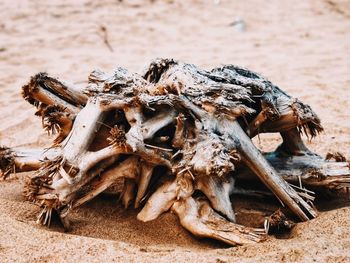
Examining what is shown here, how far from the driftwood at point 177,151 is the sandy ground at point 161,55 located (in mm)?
138

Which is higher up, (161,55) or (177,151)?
(177,151)

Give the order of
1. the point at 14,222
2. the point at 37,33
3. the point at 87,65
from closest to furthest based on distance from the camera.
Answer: the point at 14,222 → the point at 87,65 → the point at 37,33

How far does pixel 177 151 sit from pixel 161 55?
16.6 ft

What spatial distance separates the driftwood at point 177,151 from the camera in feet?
9.00

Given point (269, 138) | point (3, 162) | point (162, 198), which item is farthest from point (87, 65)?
point (162, 198)

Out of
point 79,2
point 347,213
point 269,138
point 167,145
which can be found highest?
point 167,145

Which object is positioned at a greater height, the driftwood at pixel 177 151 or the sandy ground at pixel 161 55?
the driftwood at pixel 177 151

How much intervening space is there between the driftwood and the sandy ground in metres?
0.14

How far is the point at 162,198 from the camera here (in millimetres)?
2879

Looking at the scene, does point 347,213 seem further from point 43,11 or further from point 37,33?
point 43,11

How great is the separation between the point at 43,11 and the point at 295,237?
801 centimetres

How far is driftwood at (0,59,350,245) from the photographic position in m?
2.74

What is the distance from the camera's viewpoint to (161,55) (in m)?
7.78

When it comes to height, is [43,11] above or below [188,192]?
below
